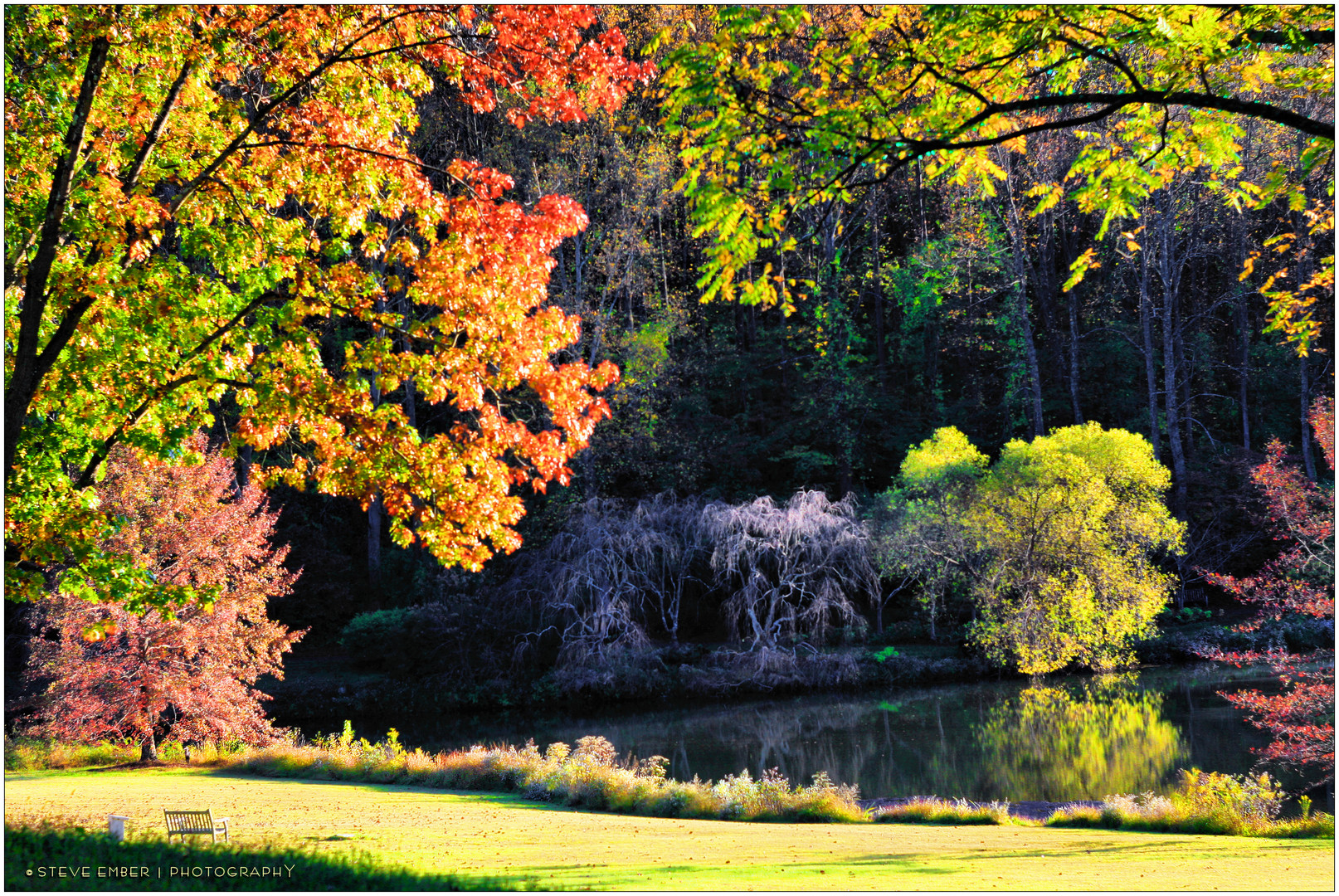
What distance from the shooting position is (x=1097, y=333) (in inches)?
1310

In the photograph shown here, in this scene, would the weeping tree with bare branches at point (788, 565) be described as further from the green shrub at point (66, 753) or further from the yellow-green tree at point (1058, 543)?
the green shrub at point (66, 753)

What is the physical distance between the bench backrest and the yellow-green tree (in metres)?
17.9

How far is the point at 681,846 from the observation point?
8453mm

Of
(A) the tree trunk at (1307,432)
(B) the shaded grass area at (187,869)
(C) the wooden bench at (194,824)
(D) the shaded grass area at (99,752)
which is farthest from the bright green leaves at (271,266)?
(A) the tree trunk at (1307,432)

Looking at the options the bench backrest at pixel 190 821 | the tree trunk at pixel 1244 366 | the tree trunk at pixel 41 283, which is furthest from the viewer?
the tree trunk at pixel 1244 366

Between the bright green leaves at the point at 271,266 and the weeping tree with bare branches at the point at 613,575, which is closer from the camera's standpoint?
the bright green leaves at the point at 271,266

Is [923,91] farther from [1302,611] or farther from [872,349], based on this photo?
[872,349]

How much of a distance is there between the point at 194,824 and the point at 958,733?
14.7m

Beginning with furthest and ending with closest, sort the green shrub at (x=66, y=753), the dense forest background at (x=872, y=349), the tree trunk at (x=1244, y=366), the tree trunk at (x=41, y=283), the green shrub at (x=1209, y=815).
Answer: the tree trunk at (x=1244, y=366), the dense forest background at (x=872, y=349), the green shrub at (x=66, y=753), the green shrub at (x=1209, y=815), the tree trunk at (x=41, y=283)

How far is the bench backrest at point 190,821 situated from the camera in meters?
7.15

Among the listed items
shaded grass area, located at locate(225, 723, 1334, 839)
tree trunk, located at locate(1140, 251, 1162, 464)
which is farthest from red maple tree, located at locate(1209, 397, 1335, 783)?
tree trunk, located at locate(1140, 251, 1162, 464)

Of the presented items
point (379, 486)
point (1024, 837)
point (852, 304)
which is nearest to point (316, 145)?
point (379, 486)

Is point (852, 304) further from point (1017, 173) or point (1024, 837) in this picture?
point (1024, 837)

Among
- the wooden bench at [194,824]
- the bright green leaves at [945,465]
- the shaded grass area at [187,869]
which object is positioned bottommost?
the wooden bench at [194,824]
